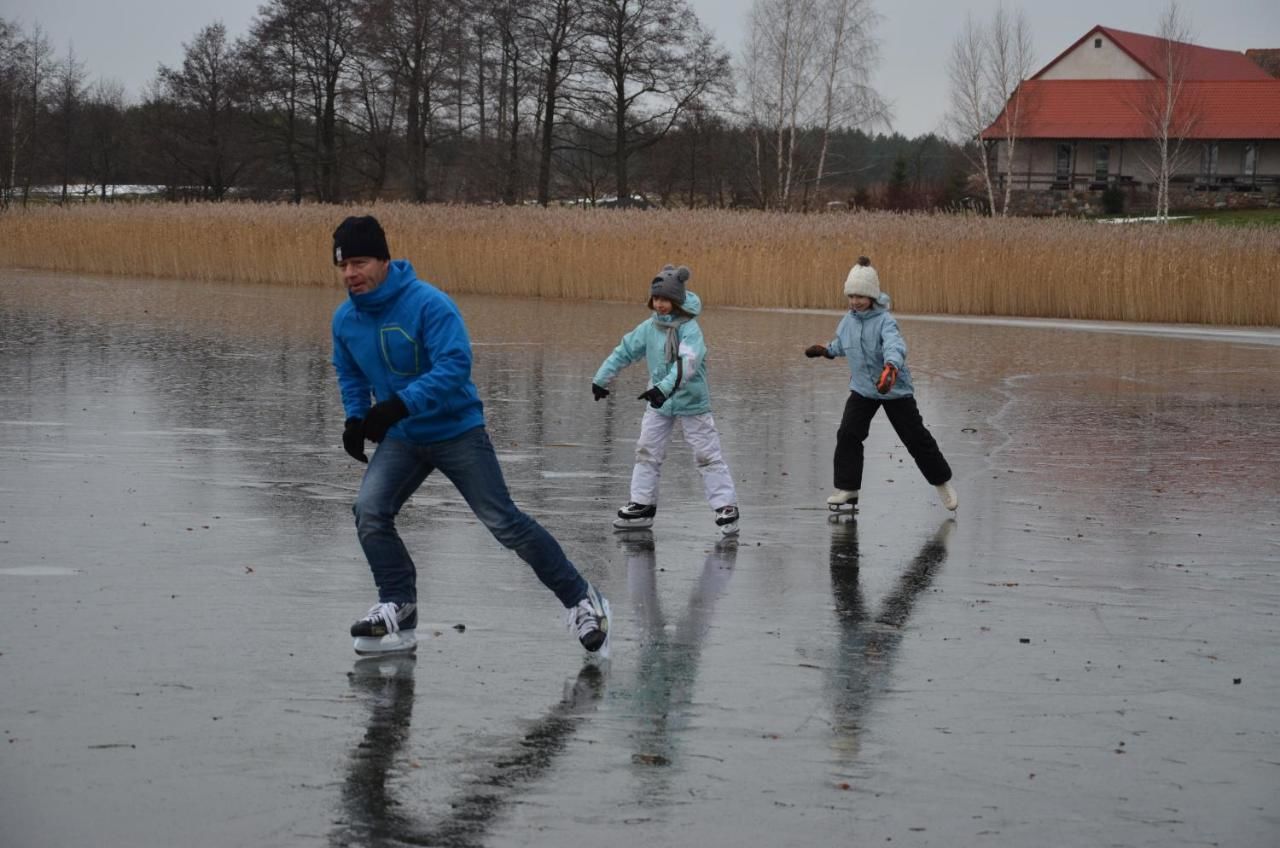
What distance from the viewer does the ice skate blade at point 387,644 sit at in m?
6.25

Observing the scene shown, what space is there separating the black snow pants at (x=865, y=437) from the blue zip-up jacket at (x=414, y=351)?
12.4 ft

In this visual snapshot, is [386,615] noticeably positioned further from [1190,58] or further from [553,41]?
[1190,58]

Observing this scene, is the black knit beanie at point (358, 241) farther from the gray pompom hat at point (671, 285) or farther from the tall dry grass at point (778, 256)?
the tall dry grass at point (778, 256)

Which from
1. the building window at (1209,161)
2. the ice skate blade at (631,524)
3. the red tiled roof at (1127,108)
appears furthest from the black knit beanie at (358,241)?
the building window at (1209,161)

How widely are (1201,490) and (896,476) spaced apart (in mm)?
1853

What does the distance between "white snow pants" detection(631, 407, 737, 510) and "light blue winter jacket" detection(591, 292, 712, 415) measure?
2.6 inches

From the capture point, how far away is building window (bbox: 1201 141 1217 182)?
73.9m

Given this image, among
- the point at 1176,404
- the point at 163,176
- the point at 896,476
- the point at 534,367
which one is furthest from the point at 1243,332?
the point at 163,176

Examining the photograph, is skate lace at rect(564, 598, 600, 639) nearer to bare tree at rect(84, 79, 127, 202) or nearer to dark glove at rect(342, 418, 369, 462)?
dark glove at rect(342, 418, 369, 462)

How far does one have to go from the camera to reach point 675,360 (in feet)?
30.6

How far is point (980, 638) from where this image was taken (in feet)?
22.4

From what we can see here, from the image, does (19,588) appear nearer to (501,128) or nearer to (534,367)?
(534,367)

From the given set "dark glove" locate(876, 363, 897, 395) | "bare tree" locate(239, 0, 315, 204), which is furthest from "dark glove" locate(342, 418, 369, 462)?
"bare tree" locate(239, 0, 315, 204)

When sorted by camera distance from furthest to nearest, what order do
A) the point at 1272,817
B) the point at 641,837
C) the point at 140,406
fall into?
the point at 140,406 → the point at 1272,817 → the point at 641,837
